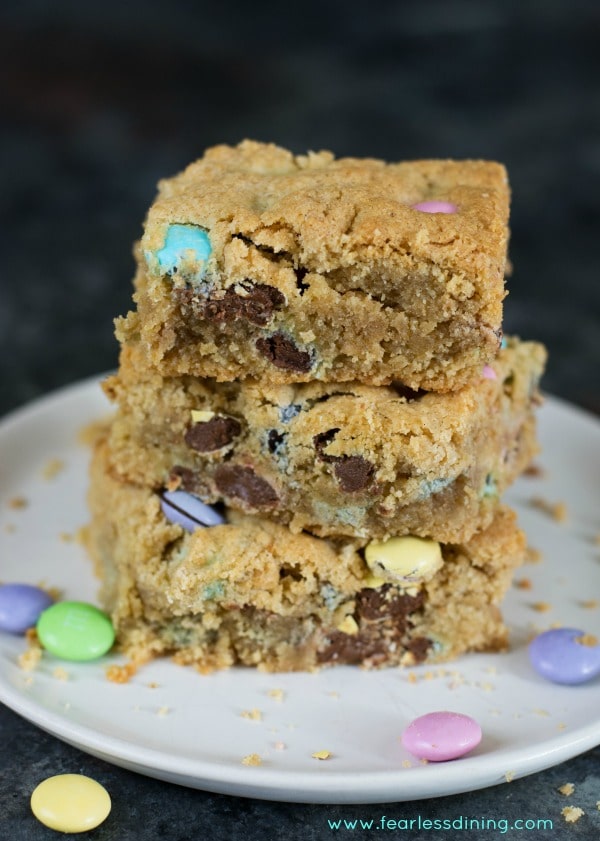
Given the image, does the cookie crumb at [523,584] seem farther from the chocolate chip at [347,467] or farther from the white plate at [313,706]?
the chocolate chip at [347,467]

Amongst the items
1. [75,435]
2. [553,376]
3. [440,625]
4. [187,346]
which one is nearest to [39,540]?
[75,435]

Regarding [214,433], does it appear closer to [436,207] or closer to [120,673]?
[120,673]

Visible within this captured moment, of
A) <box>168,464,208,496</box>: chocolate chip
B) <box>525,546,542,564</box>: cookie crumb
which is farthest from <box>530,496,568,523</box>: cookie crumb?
<box>168,464,208,496</box>: chocolate chip

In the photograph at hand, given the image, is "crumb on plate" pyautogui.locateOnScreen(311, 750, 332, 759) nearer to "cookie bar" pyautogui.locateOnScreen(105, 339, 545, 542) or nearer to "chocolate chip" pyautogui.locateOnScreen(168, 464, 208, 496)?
"cookie bar" pyautogui.locateOnScreen(105, 339, 545, 542)

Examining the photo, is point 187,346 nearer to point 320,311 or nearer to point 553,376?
point 320,311

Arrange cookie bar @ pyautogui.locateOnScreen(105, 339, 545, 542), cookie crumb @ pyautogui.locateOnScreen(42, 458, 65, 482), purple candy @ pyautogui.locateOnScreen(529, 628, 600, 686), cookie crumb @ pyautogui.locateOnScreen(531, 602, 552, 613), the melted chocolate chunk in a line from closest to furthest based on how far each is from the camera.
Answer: cookie bar @ pyautogui.locateOnScreen(105, 339, 545, 542), purple candy @ pyautogui.locateOnScreen(529, 628, 600, 686), the melted chocolate chunk, cookie crumb @ pyautogui.locateOnScreen(531, 602, 552, 613), cookie crumb @ pyautogui.locateOnScreen(42, 458, 65, 482)

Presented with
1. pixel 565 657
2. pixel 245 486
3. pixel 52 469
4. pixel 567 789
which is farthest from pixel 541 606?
pixel 52 469

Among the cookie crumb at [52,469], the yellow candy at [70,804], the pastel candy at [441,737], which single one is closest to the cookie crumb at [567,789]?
Answer: the pastel candy at [441,737]
